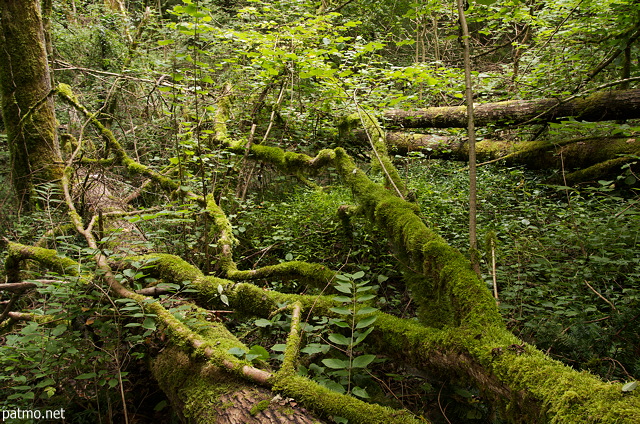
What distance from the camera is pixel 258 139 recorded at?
17.5 feet

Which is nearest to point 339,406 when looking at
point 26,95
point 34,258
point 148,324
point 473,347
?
point 473,347

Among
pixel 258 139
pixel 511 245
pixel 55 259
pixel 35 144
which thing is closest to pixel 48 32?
pixel 35 144

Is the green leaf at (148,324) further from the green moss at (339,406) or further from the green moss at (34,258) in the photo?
the green moss at (34,258)

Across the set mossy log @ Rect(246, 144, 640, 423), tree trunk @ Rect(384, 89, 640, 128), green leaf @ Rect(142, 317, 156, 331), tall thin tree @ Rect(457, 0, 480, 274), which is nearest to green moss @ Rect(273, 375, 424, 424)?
mossy log @ Rect(246, 144, 640, 423)

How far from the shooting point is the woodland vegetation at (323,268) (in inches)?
66.8

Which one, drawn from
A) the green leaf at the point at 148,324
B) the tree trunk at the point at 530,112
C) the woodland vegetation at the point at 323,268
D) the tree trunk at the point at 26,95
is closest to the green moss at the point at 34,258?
the woodland vegetation at the point at 323,268

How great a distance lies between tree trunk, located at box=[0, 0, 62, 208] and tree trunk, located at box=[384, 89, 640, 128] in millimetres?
4754

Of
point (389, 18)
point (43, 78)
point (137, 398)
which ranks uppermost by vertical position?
point (389, 18)

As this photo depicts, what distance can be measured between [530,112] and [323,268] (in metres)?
4.54

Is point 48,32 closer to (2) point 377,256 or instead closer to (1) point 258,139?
(1) point 258,139

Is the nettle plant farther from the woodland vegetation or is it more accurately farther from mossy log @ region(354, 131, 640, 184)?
mossy log @ region(354, 131, 640, 184)

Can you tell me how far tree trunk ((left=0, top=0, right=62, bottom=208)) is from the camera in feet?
13.6

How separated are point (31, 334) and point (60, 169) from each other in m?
3.20

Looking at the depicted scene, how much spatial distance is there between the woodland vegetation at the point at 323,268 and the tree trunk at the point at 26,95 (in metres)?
0.02
